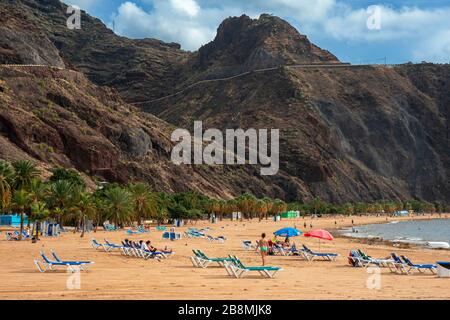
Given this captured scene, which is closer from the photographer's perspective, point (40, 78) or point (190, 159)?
point (40, 78)

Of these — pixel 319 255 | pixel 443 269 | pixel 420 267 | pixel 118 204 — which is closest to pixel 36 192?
pixel 118 204

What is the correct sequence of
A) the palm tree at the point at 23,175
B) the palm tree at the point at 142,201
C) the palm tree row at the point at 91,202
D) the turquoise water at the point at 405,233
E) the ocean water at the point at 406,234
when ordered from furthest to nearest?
1. the palm tree at the point at 142,201
2. the turquoise water at the point at 405,233
3. the ocean water at the point at 406,234
4. the palm tree at the point at 23,175
5. the palm tree row at the point at 91,202

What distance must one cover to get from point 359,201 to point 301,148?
22.3 m

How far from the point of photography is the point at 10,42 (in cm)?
11444

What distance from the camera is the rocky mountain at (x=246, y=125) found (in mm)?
97312

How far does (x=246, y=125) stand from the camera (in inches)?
6353

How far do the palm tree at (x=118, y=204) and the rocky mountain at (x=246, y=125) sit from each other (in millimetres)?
26470

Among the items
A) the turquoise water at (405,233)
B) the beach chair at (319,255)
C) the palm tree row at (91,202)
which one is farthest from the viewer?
the turquoise water at (405,233)

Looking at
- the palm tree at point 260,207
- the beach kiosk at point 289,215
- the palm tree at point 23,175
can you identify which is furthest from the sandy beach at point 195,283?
the beach kiosk at point 289,215

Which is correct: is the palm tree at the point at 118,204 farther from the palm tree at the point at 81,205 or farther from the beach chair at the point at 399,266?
the beach chair at the point at 399,266
